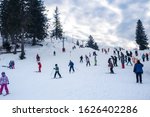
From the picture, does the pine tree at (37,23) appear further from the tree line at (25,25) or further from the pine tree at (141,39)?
the pine tree at (141,39)

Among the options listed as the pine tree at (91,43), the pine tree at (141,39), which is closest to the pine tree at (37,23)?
the pine tree at (141,39)

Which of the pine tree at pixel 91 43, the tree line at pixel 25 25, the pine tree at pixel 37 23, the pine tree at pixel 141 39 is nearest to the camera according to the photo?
the tree line at pixel 25 25

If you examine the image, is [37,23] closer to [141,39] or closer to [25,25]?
[25,25]

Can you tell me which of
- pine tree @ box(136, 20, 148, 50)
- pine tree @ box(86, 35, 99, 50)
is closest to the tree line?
pine tree @ box(136, 20, 148, 50)

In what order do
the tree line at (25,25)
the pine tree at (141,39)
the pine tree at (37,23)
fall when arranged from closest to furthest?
the tree line at (25,25), the pine tree at (37,23), the pine tree at (141,39)

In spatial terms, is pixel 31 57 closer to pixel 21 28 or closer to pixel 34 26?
pixel 21 28

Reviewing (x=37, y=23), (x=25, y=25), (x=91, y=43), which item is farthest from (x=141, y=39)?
(x=25, y=25)

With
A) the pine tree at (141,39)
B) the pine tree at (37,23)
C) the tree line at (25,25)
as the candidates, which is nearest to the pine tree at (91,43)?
the tree line at (25,25)

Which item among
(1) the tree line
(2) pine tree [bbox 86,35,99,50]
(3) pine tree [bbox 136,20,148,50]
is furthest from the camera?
(2) pine tree [bbox 86,35,99,50]

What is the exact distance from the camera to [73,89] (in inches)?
695

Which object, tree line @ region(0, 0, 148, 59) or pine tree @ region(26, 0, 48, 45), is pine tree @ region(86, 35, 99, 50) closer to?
tree line @ region(0, 0, 148, 59)

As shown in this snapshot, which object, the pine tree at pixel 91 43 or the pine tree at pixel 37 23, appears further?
the pine tree at pixel 91 43

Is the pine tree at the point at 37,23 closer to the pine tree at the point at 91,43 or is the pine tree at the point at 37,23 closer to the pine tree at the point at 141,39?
the pine tree at the point at 141,39

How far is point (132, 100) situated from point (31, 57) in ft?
118
